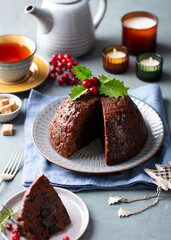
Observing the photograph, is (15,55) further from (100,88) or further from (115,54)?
(100,88)

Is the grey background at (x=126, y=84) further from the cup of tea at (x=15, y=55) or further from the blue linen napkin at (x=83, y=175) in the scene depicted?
the cup of tea at (x=15, y=55)

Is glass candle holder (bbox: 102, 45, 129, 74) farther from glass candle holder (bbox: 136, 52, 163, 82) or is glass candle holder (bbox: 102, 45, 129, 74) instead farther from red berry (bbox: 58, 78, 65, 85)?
red berry (bbox: 58, 78, 65, 85)

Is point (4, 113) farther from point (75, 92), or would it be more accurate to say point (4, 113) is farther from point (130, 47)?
point (130, 47)

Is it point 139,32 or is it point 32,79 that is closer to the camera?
point 32,79

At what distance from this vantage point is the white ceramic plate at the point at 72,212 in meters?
1.86

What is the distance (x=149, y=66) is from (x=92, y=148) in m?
0.88

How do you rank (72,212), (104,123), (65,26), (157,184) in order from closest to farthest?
(72,212), (157,184), (104,123), (65,26)

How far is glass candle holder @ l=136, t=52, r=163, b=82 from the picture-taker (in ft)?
9.67

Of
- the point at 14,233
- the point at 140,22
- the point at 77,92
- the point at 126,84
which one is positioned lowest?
the point at 126,84

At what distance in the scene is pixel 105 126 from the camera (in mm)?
2189

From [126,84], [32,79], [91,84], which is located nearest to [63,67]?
[32,79]

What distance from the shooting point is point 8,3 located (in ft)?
13.0

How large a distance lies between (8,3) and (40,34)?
98 cm

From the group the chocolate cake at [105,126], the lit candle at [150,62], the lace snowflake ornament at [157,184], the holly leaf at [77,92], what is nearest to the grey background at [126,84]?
the lace snowflake ornament at [157,184]
